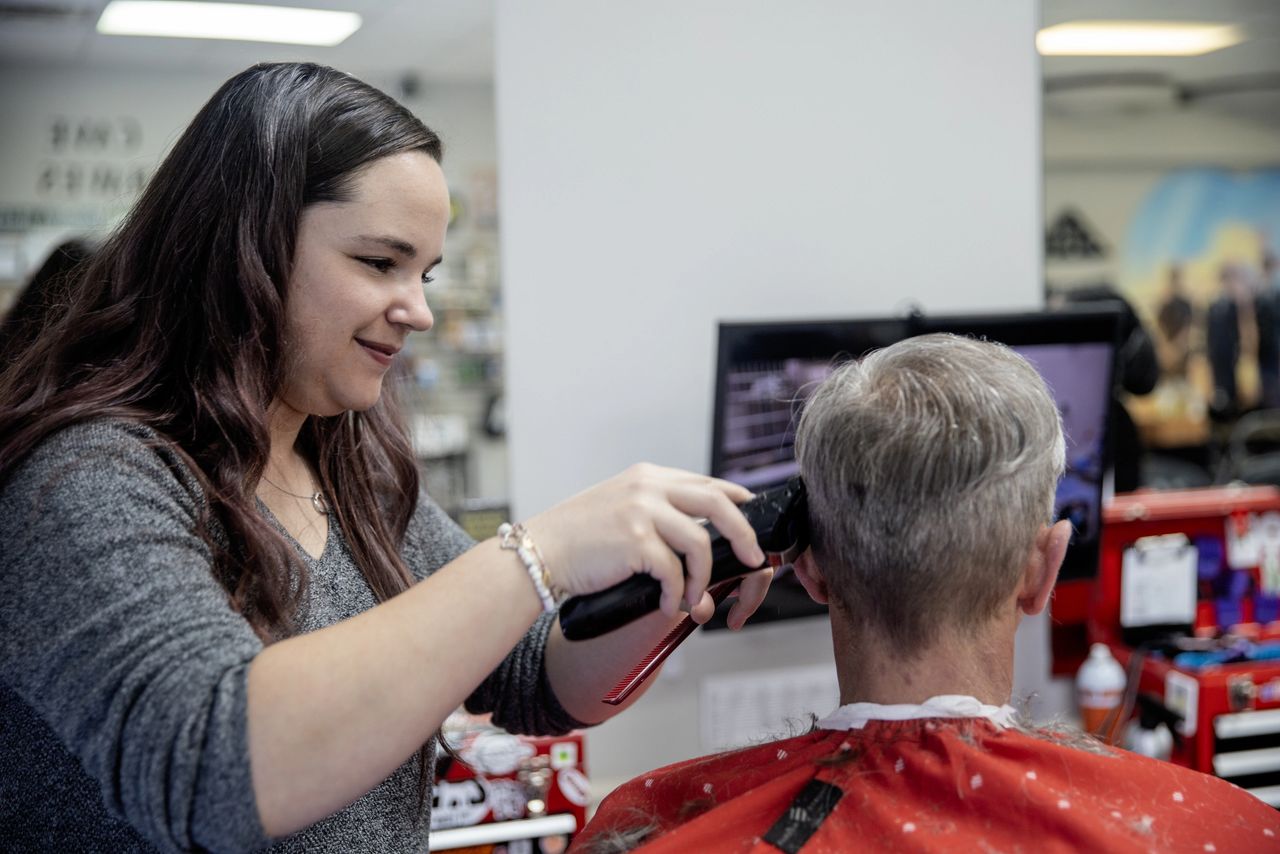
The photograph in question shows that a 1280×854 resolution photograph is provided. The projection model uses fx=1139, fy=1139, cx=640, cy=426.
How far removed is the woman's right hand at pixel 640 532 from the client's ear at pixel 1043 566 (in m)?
0.35

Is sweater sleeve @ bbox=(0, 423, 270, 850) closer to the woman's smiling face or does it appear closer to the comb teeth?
the woman's smiling face

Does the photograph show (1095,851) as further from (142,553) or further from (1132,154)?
(1132,154)

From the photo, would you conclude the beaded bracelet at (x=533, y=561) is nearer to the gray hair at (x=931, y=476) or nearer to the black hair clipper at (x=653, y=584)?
the black hair clipper at (x=653, y=584)

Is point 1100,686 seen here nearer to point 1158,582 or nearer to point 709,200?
point 1158,582

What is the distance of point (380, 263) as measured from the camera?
1204 mm

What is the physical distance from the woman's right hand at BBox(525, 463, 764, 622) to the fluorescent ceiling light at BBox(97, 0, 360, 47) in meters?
3.00

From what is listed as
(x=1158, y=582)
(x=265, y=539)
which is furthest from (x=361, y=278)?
(x=1158, y=582)

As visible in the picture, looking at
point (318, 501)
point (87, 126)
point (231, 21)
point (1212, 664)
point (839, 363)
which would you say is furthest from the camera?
point (87, 126)

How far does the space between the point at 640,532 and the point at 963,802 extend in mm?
459

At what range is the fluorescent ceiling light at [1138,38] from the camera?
4730mm

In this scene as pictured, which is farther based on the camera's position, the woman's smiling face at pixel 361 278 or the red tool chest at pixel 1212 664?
the red tool chest at pixel 1212 664

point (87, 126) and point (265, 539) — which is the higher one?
point (87, 126)

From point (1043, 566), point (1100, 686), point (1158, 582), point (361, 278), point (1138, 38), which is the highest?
point (1138, 38)

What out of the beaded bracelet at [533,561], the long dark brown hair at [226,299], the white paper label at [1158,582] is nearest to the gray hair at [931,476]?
the beaded bracelet at [533,561]
